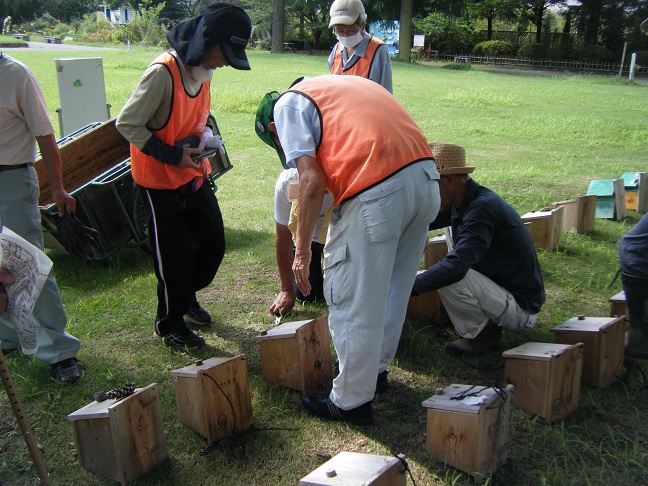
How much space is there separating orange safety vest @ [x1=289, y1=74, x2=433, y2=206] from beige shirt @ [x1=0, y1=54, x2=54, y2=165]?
1546mm

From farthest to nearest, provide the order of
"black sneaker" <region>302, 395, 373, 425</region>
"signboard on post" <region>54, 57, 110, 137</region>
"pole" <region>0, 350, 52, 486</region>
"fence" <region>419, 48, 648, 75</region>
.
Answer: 1. "fence" <region>419, 48, 648, 75</region>
2. "signboard on post" <region>54, 57, 110, 137</region>
3. "black sneaker" <region>302, 395, 373, 425</region>
4. "pole" <region>0, 350, 52, 486</region>

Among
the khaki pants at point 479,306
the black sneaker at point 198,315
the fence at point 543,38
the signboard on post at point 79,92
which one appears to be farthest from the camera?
the fence at point 543,38

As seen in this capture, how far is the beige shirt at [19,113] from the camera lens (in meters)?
3.35

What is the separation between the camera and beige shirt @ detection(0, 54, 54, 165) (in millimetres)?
3346

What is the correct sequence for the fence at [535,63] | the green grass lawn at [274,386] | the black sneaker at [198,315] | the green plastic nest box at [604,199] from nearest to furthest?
1. the green grass lawn at [274,386]
2. the black sneaker at [198,315]
3. the green plastic nest box at [604,199]
4. the fence at [535,63]

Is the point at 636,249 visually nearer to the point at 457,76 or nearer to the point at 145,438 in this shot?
the point at 145,438

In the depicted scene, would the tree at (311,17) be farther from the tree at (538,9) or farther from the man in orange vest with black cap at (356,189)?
the man in orange vest with black cap at (356,189)

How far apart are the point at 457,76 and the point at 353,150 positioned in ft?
84.4

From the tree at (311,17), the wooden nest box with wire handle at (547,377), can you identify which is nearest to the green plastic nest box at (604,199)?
the wooden nest box with wire handle at (547,377)

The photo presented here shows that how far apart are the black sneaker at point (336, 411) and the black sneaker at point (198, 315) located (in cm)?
124

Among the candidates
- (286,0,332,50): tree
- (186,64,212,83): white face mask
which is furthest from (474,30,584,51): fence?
(186,64,212,83): white face mask

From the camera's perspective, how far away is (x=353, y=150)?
266cm

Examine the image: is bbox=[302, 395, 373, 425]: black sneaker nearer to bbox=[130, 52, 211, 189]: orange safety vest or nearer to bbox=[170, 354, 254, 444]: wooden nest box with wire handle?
bbox=[170, 354, 254, 444]: wooden nest box with wire handle

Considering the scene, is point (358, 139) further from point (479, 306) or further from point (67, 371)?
point (67, 371)
